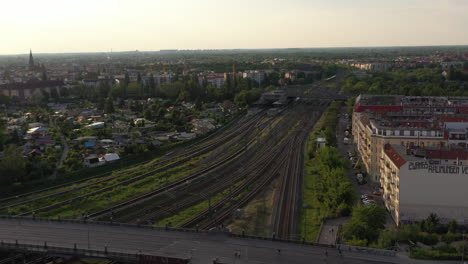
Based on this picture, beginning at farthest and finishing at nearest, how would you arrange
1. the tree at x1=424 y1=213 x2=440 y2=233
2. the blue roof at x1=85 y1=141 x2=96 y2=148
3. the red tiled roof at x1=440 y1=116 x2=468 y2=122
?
the blue roof at x1=85 y1=141 x2=96 y2=148
the red tiled roof at x1=440 y1=116 x2=468 y2=122
the tree at x1=424 y1=213 x2=440 y2=233

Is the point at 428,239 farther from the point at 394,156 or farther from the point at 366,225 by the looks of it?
the point at 394,156

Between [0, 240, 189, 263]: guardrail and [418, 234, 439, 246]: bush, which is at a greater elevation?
[0, 240, 189, 263]: guardrail

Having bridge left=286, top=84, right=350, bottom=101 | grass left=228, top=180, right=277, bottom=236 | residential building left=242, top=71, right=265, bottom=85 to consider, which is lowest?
grass left=228, top=180, right=277, bottom=236

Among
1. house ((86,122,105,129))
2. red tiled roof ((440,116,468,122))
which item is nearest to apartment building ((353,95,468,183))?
red tiled roof ((440,116,468,122))

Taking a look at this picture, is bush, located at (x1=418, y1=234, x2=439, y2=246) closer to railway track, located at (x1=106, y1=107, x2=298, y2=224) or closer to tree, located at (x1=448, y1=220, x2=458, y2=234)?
tree, located at (x1=448, y1=220, x2=458, y2=234)

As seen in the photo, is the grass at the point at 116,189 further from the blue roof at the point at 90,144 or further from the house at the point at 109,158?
the blue roof at the point at 90,144

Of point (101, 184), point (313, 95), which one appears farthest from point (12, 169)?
point (313, 95)
